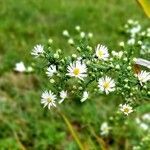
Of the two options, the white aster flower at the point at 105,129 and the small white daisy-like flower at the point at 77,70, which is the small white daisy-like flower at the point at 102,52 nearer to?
the small white daisy-like flower at the point at 77,70

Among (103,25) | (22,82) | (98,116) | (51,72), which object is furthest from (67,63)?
(103,25)

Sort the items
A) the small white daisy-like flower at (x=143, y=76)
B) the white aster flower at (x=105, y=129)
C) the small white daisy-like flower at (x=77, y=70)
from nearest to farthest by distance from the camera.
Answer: the small white daisy-like flower at (x=77, y=70) < the small white daisy-like flower at (x=143, y=76) < the white aster flower at (x=105, y=129)

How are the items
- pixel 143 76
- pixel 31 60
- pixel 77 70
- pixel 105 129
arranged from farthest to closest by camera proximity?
pixel 31 60 → pixel 105 129 → pixel 143 76 → pixel 77 70

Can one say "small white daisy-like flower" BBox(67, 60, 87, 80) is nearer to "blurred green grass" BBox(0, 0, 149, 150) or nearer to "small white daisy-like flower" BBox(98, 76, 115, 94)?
"small white daisy-like flower" BBox(98, 76, 115, 94)

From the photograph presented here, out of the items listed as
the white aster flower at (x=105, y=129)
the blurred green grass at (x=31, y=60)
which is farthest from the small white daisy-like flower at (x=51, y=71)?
the white aster flower at (x=105, y=129)

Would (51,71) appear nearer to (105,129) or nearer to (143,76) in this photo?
(143,76)

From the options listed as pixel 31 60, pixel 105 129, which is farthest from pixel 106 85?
pixel 31 60
